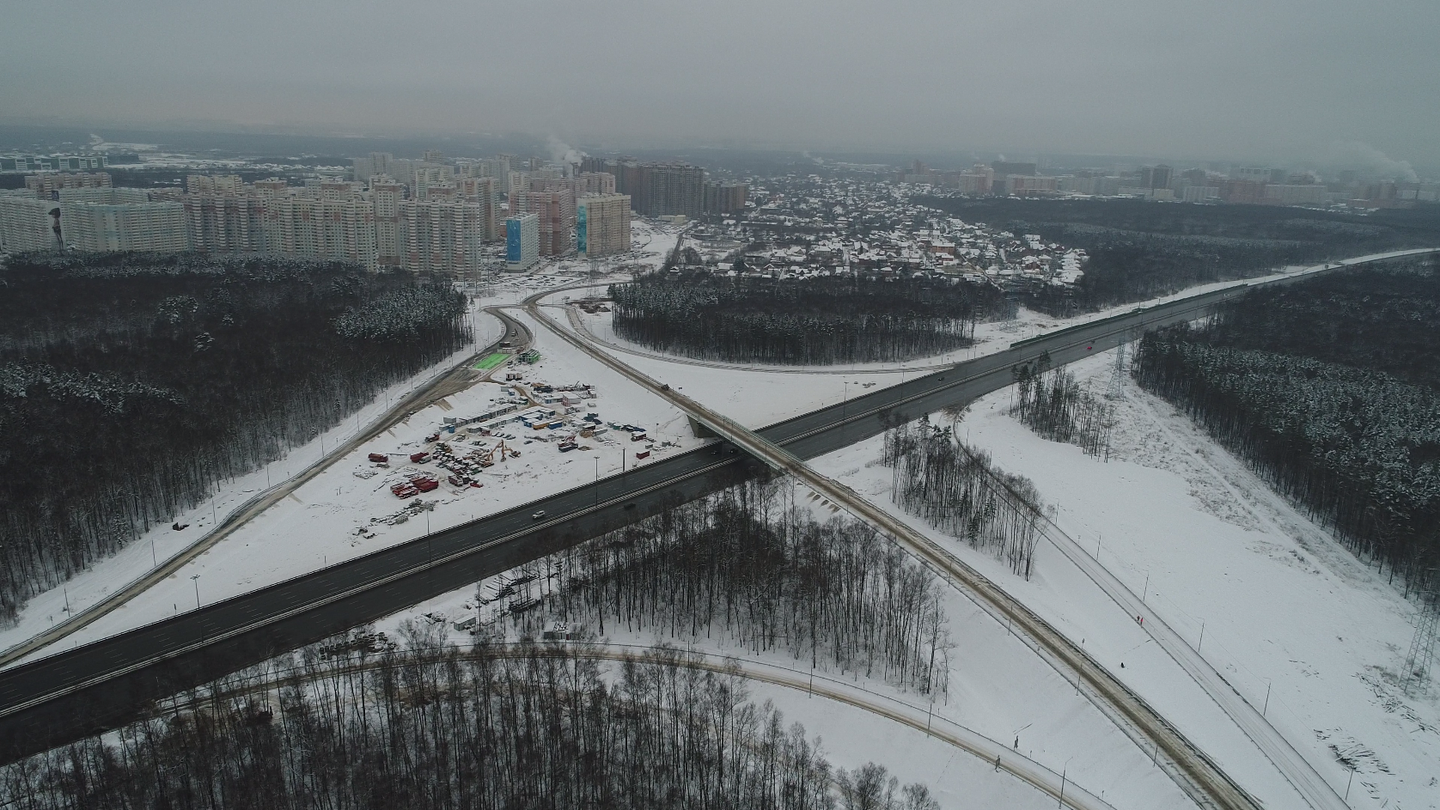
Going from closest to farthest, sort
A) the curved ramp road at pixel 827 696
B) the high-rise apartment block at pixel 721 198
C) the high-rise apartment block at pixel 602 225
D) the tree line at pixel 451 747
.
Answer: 1. the tree line at pixel 451 747
2. the curved ramp road at pixel 827 696
3. the high-rise apartment block at pixel 602 225
4. the high-rise apartment block at pixel 721 198

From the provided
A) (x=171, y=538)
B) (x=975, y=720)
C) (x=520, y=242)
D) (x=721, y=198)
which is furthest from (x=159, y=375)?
(x=721, y=198)

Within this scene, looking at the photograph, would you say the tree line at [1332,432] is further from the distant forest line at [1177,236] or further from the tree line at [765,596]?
the distant forest line at [1177,236]

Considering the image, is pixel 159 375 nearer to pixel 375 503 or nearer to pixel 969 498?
pixel 375 503

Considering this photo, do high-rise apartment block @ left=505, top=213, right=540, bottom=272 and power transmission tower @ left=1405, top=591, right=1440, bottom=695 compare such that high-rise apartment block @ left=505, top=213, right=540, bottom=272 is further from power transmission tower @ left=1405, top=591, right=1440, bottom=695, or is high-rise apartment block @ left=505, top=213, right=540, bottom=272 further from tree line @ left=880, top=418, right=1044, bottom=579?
power transmission tower @ left=1405, top=591, right=1440, bottom=695

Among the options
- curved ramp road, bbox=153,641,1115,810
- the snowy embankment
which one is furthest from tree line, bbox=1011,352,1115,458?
the snowy embankment

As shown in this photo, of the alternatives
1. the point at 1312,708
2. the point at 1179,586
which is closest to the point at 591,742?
the point at 1312,708

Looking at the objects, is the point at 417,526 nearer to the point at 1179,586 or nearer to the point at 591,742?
the point at 591,742

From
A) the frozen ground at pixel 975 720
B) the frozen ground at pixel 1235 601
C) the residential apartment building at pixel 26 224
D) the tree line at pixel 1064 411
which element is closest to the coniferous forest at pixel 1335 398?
the frozen ground at pixel 1235 601
